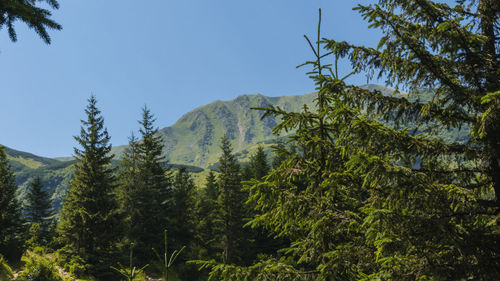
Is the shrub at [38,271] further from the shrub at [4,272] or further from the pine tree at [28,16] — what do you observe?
the pine tree at [28,16]

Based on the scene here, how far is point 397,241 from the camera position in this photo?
3.49 metres

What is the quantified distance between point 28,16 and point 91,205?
2129cm

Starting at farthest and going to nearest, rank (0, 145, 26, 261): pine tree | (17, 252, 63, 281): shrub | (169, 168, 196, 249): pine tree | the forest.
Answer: (169, 168, 196, 249): pine tree, (0, 145, 26, 261): pine tree, (17, 252, 63, 281): shrub, the forest

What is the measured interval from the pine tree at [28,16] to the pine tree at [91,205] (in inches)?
783

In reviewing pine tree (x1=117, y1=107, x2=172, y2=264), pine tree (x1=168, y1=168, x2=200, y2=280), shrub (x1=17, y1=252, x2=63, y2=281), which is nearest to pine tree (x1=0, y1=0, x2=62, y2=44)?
shrub (x1=17, y1=252, x2=63, y2=281)

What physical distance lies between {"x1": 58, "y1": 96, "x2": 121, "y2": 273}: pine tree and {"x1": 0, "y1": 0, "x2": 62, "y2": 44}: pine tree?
19.9 m

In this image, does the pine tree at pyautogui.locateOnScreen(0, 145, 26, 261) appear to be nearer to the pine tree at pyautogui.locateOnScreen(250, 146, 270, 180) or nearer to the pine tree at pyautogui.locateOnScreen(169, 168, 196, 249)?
the pine tree at pyautogui.locateOnScreen(169, 168, 196, 249)

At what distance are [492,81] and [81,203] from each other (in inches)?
999

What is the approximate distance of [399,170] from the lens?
360 centimetres

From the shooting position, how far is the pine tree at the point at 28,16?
3.83 m

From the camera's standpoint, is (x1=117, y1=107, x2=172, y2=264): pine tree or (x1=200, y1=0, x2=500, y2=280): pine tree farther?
(x1=117, y1=107, x2=172, y2=264): pine tree

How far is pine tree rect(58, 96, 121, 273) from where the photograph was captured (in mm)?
21047

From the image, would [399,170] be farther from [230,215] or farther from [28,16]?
[230,215]

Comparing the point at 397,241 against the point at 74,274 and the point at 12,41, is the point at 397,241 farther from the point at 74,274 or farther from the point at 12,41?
the point at 74,274
